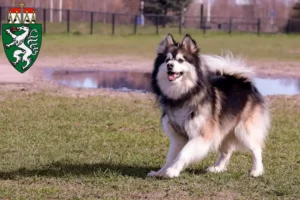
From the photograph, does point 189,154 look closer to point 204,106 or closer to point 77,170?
point 204,106

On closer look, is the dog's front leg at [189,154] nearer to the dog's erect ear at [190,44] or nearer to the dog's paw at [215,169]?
the dog's paw at [215,169]

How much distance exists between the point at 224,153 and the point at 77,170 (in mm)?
1514

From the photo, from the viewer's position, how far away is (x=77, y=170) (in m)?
6.28

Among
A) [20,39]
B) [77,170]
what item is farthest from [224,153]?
[20,39]

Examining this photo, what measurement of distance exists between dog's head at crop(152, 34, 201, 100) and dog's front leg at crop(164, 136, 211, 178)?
1.50 ft

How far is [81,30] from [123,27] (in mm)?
3936

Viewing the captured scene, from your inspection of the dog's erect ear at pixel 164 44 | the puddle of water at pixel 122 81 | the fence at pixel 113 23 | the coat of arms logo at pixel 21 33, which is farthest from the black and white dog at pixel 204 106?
the fence at pixel 113 23

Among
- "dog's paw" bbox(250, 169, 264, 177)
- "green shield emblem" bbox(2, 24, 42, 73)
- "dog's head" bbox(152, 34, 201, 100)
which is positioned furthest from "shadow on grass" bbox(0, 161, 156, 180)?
"green shield emblem" bbox(2, 24, 42, 73)

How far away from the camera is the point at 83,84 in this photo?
14.5 m

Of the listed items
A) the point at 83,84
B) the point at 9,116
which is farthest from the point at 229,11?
the point at 9,116

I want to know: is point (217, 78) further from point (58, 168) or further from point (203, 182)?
point (58, 168)

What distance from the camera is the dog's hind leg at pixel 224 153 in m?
6.41

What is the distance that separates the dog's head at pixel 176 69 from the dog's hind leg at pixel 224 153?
3.01 feet

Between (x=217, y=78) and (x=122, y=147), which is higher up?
(x=217, y=78)
